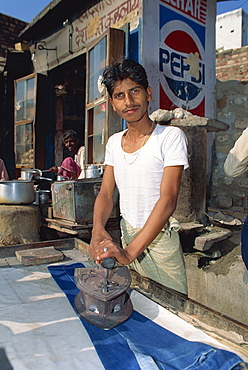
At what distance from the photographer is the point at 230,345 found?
3.76ft

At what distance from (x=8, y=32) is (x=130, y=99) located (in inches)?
317

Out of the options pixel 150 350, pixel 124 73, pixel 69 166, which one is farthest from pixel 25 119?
pixel 150 350

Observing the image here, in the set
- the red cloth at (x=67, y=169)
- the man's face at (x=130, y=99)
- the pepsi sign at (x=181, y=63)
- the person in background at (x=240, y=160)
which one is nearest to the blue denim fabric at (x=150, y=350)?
the person in background at (x=240, y=160)

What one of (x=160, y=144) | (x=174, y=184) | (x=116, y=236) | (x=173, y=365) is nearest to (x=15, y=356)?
(x=173, y=365)

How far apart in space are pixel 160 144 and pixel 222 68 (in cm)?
567

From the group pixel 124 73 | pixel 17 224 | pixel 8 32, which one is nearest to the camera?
pixel 124 73

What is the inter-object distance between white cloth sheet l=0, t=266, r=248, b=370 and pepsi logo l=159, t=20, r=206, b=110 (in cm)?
397

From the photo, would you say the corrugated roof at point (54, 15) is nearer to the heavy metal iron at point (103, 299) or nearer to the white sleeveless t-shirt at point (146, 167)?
the white sleeveless t-shirt at point (146, 167)

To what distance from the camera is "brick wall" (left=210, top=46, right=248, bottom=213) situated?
5004 millimetres

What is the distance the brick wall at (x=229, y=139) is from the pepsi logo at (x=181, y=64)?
47 centimetres

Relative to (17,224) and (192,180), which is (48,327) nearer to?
(17,224)

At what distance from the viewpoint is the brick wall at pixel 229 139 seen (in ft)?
16.4

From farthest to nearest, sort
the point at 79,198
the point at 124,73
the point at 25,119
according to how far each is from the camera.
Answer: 1. the point at 25,119
2. the point at 79,198
3. the point at 124,73

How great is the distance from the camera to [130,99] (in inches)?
63.0
